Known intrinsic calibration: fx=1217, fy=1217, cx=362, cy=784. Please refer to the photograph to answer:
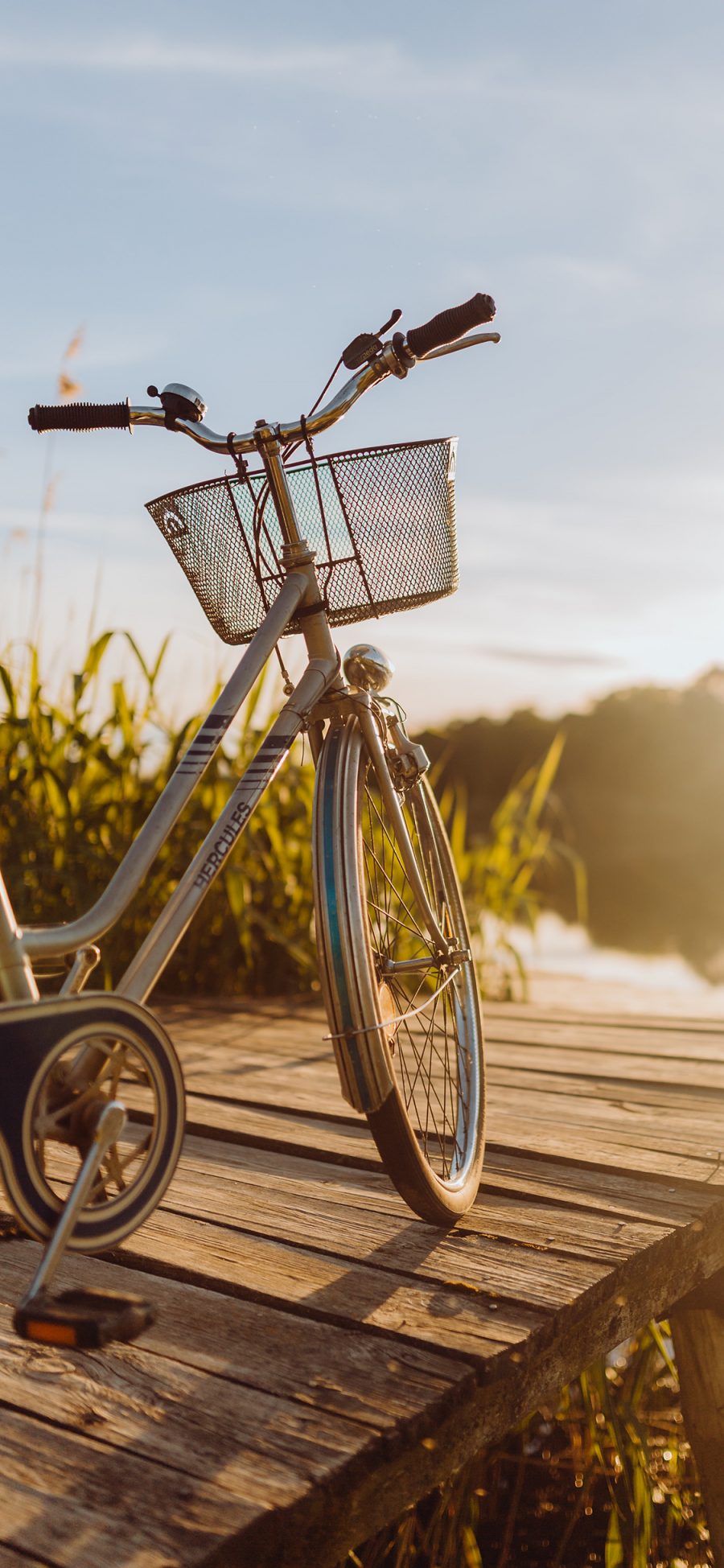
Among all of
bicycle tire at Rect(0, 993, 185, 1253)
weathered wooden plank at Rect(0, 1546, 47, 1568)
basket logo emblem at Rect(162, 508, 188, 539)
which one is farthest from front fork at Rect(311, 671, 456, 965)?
weathered wooden plank at Rect(0, 1546, 47, 1568)

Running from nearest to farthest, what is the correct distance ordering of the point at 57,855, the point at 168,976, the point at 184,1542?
the point at 184,1542, the point at 57,855, the point at 168,976

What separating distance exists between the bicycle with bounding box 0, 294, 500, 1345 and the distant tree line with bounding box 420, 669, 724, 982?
29.7ft

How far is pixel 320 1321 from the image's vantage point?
1334mm

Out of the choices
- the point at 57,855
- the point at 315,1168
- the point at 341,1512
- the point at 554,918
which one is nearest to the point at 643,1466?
the point at 315,1168

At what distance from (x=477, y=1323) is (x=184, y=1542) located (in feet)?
1.53

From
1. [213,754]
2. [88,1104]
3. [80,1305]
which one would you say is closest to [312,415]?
[213,754]

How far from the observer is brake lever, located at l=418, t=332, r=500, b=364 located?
1543 millimetres

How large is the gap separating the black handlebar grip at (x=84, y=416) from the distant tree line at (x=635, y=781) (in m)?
9.31

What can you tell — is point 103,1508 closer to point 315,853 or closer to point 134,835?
point 315,853

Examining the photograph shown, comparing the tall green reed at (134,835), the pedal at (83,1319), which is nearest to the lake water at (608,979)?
the tall green reed at (134,835)

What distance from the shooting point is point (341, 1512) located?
1.04 m

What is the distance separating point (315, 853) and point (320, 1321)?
0.53 m

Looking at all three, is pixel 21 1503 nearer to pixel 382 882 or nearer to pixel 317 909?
pixel 317 909

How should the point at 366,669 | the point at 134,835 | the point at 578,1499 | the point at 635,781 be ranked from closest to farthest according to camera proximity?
the point at 366,669 < the point at 578,1499 < the point at 134,835 < the point at 635,781
